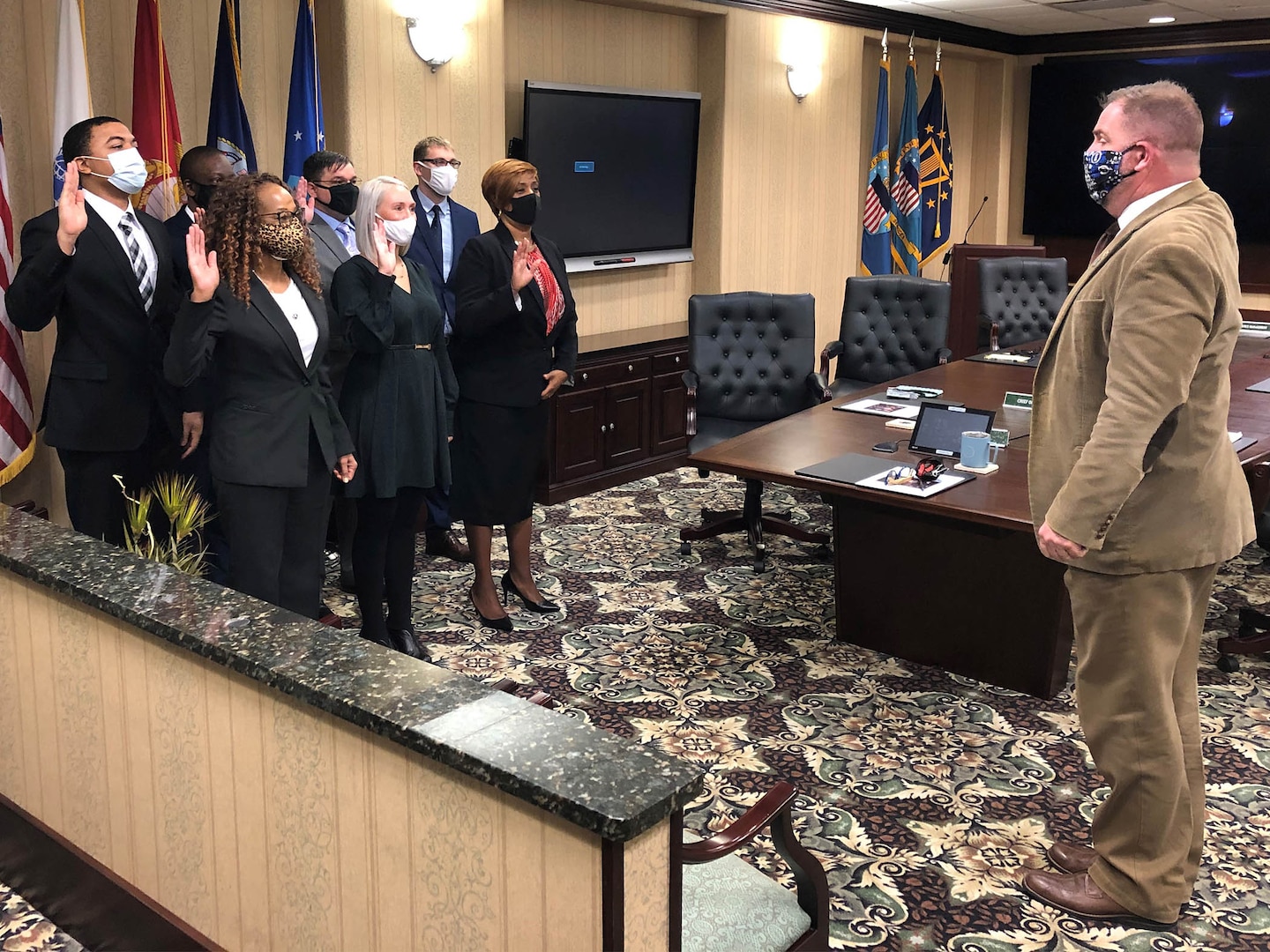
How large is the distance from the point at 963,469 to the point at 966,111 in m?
6.90

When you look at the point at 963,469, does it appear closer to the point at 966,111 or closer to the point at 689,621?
the point at 689,621

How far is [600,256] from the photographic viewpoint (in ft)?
22.0

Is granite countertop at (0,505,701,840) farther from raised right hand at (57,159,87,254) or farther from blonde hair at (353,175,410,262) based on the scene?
blonde hair at (353,175,410,262)

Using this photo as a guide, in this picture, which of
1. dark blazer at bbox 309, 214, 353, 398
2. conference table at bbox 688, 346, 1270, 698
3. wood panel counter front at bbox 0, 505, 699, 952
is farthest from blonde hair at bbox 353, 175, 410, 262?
wood panel counter front at bbox 0, 505, 699, 952

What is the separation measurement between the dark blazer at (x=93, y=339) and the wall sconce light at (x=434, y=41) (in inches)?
85.6

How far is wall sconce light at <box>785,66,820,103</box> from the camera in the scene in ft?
24.5

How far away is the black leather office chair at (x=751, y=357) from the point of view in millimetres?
5570

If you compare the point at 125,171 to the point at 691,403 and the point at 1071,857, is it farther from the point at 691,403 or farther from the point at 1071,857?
the point at 1071,857

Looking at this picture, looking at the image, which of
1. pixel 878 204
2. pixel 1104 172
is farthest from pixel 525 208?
pixel 878 204

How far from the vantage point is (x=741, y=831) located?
1905 millimetres

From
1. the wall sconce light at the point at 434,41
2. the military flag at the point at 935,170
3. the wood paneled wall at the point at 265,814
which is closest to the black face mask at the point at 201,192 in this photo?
the wall sconce light at the point at 434,41

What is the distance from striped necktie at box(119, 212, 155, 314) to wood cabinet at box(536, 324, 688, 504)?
2.46m

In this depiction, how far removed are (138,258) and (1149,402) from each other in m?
2.80

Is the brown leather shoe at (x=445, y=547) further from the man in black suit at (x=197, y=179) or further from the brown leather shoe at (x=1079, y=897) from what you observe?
the brown leather shoe at (x=1079, y=897)
